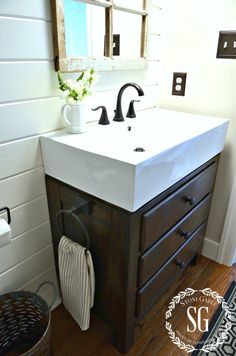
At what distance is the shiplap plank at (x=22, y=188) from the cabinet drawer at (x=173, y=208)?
1.63 feet

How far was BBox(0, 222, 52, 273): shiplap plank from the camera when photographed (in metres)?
1.10

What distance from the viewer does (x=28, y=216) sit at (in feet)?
3.71

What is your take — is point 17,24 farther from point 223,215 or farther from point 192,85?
point 223,215

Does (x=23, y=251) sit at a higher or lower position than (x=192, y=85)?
lower

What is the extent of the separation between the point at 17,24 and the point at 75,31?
26 centimetres

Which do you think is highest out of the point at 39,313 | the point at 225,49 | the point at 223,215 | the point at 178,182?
the point at 225,49

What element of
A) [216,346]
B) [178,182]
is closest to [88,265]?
[178,182]

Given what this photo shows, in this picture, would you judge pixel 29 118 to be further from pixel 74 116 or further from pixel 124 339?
pixel 124 339

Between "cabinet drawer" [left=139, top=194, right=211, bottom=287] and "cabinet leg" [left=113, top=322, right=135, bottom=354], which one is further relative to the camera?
"cabinet leg" [left=113, top=322, right=135, bottom=354]

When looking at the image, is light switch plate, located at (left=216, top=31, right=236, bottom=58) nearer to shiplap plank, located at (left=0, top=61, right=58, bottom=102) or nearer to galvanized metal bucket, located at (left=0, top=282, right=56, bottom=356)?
shiplap plank, located at (left=0, top=61, right=58, bottom=102)

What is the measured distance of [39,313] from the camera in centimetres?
113

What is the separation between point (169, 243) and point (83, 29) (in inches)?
39.0

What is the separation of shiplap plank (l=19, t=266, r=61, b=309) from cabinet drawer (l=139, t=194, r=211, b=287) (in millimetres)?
536

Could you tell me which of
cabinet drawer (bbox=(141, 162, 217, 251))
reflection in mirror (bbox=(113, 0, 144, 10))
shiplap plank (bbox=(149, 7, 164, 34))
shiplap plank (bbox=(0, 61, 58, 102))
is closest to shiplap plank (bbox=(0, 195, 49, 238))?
shiplap plank (bbox=(0, 61, 58, 102))
